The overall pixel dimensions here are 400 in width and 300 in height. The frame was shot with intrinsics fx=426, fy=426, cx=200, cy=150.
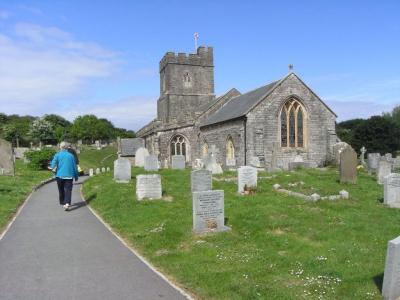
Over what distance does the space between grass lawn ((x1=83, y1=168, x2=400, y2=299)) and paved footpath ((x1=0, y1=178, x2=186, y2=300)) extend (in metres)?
0.47

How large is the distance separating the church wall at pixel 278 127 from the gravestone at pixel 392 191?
49.9 feet

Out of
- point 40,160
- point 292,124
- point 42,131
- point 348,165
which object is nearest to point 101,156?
point 40,160

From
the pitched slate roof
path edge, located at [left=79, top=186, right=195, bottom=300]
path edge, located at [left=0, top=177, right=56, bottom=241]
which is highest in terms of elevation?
the pitched slate roof

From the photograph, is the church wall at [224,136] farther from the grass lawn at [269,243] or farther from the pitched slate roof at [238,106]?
the grass lawn at [269,243]

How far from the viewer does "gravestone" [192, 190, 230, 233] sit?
969 cm

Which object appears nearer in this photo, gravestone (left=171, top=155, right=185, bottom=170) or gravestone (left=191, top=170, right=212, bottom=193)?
gravestone (left=191, top=170, right=212, bottom=193)

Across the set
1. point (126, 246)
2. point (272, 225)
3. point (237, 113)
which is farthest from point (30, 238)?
point (237, 113)

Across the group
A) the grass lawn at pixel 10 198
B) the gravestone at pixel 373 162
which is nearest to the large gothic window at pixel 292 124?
the gravestone at pixel 373 162

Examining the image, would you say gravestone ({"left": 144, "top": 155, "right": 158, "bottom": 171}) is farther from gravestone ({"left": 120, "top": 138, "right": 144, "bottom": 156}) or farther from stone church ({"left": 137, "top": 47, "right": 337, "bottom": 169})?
gravestone ({"left": 120, "top": 138, "right": 144, "bottom": 156})

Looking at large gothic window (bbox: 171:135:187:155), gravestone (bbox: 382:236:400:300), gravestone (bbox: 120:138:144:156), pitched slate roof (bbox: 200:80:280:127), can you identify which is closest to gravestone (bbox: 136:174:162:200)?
gravestone (bbox: 382:236:400:300)

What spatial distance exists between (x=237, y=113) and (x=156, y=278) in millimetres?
25218

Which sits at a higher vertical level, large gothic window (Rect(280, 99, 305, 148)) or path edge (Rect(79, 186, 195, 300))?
large gothic window (Rect(280, 99, 305, 148))

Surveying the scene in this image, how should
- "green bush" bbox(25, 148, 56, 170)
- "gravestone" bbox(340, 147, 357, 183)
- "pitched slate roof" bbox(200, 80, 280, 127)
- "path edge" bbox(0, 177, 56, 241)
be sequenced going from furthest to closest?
1. "green bush" bbox(25, 148, 56, 170)
2. "pitched slate roof" bbox(200, 80, 280, 127)
3. "gravestone" bbox(340, 147, 357, 183)
4. "path edge" bbox(0, 177, 56, 241)

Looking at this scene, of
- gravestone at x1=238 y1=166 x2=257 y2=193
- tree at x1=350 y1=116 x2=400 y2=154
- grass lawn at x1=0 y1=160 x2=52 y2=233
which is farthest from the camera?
tree at x1=350 y1=116 x2=400 y2=154
